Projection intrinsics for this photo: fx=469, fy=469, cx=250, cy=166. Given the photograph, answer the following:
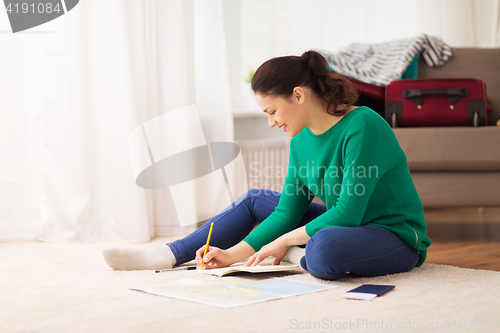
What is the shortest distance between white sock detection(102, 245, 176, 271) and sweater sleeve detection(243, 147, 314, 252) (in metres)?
0.22

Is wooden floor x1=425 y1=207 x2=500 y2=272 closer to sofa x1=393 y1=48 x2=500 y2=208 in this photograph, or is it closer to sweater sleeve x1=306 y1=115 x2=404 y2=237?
sofa x1=393 y1=48 x2=500 y2=208

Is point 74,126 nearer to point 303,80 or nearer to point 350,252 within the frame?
point 303,80

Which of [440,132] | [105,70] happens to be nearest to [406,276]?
[440,132]

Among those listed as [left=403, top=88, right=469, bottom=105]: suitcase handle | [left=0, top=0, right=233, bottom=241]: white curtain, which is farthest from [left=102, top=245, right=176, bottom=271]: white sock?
[left=403, top=88, right=469, bottom=105]: suitcase handle

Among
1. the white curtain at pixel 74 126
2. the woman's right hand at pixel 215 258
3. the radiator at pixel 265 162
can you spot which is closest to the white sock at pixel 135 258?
the woman's right hand at pixel 215 258

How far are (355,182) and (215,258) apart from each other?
15.0 inches

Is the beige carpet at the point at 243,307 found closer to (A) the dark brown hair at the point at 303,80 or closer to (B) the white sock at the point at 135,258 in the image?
(B) the white sock at the point at 135,258

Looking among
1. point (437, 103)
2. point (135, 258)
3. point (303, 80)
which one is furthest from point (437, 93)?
point (135, 258)

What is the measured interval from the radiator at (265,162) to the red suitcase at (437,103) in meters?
0.82

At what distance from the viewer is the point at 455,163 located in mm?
1664

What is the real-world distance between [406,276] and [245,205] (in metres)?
0.45

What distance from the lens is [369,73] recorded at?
2.09 meters

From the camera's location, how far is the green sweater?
100cm

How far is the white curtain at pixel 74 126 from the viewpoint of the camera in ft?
6.01
